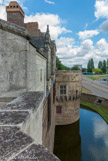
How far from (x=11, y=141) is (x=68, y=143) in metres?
17.3

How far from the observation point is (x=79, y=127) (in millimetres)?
19609

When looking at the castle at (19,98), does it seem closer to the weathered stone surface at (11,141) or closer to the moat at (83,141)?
the weathered stone surface at (11,141)

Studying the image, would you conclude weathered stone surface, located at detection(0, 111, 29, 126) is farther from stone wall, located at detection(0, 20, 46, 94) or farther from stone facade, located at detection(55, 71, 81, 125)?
stone facade, located at detection(55, 71, 81, 125)

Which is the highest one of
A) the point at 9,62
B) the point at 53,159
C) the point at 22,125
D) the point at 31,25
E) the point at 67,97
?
the point at 31,25

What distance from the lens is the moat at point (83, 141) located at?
553 inches

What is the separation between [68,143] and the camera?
16062mm

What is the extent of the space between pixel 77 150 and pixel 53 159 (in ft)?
54.9

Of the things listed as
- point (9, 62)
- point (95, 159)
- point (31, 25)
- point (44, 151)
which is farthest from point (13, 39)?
point (95, 159)

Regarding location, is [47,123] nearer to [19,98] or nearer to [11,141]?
[19,98]

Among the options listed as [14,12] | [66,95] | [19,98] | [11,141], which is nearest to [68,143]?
[66,95]

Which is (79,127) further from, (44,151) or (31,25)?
(44,151)

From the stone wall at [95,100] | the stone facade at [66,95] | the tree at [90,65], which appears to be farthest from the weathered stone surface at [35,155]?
the tree at [90,65]

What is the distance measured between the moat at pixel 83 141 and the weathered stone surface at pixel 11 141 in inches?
593

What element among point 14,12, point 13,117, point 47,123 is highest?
point 14,12
